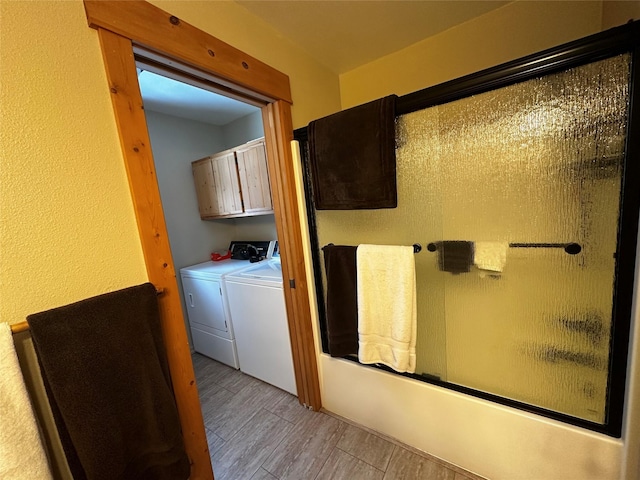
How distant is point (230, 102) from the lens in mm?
2312

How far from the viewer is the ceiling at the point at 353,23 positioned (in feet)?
4.32

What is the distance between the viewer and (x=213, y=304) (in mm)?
2258

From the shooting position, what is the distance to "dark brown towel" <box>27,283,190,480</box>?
72 centimetres

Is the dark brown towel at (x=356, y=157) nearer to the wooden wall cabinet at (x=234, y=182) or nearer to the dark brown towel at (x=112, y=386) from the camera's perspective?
the dark brown towel at (x=112, y=386)

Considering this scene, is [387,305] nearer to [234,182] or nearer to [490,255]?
[490,255]

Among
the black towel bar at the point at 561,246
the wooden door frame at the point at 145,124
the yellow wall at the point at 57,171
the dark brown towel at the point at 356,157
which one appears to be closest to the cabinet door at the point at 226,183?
the wooden door frame at the point at 145,124

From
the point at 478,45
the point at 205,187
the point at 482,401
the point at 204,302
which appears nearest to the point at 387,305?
the point at 482,401

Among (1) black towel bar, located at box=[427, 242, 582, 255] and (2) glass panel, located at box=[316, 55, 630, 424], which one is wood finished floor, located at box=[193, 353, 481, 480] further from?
(1) black towel bar, located at box=[427, 242, 582, 255]

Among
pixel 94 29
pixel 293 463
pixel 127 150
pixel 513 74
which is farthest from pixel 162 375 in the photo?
pixel 513 74

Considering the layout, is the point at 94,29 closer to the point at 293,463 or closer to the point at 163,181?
the point at 163,181

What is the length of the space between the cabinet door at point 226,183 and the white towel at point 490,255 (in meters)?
2.02

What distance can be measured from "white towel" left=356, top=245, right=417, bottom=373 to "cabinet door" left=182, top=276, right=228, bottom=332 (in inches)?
54.1

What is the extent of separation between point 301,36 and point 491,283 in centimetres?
170

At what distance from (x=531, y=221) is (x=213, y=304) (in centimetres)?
227
